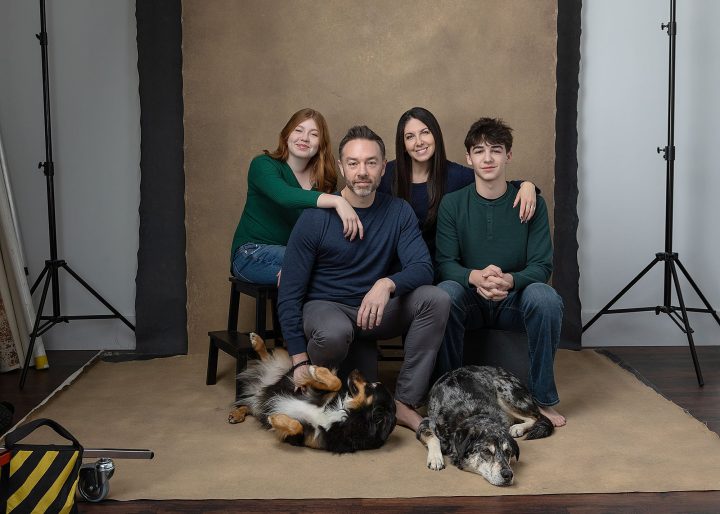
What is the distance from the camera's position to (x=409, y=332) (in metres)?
2.86

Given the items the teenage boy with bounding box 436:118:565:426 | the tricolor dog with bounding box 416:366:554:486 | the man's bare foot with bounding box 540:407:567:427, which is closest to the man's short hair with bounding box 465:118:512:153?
the teenage boy with bounding box 436:118:565:426

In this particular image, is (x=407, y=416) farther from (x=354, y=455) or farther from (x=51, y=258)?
(x=51, y=258)

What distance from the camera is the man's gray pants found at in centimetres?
278

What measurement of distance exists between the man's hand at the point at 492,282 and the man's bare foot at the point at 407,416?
1.64 feet

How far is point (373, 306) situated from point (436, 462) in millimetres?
599

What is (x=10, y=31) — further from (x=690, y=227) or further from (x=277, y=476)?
(x=690, y=227)

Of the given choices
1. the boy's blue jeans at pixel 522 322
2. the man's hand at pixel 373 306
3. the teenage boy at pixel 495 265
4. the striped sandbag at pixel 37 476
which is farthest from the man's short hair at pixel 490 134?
the striped sandbag at pixel 37 476

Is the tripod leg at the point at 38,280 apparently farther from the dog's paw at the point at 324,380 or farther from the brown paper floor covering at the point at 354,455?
the dog's paw at the point at 324,380

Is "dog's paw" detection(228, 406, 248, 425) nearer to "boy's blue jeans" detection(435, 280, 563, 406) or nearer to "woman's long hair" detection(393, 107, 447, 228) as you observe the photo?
"boy's blue jeans" detection(435, 280, 563, 406)

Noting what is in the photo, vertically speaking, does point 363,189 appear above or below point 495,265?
above

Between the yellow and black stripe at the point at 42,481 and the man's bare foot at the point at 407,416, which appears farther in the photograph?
the man's bare foot at the point at 407,416

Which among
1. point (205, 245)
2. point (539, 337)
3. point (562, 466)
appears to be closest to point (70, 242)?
point (205, 245)

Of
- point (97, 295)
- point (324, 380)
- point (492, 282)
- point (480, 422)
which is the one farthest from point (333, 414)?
point (97, 295)

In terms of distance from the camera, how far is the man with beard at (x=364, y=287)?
2812 millimetres
